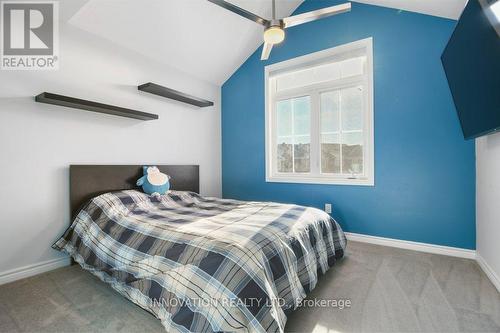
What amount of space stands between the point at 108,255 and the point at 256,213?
1.18 meters

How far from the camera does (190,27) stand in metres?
2.99

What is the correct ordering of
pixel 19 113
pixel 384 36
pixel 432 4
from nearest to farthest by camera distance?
pixel 19 113, pixel 432 4, pixel 384 36

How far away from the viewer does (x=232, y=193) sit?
13.2ft

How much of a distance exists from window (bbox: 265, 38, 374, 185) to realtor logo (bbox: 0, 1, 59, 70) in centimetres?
249

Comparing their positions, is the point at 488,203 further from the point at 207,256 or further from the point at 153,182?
the point at 153,182

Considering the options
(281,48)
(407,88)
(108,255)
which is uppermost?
(281,48)

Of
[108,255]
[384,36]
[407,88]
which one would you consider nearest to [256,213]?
[108,255]

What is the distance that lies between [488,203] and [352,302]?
1.44 meters

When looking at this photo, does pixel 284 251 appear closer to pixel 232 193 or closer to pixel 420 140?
pixel 420 140

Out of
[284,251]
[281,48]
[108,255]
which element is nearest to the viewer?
[284,251]

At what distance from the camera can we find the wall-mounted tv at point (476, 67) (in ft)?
4.55

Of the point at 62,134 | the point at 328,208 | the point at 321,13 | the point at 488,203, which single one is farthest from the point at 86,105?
the point at 488,203

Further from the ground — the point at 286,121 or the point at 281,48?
the point at 281,48

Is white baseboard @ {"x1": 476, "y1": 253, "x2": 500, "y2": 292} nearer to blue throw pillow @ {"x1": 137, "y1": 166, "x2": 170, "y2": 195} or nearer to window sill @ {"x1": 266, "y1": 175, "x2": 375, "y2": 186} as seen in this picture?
window sill @ {"x1": 266, "y1": 175, "x2": 375, "y2": 186}
